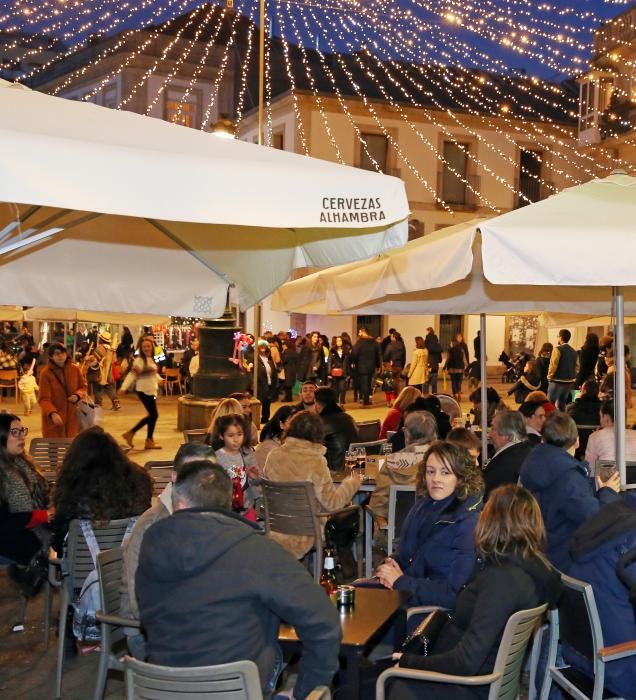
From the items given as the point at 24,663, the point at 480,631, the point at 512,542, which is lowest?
the point at 24,663

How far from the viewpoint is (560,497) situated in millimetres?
4578

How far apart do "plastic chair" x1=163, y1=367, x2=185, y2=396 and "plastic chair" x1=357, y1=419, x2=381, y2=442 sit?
13.3m

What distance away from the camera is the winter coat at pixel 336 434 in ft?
24.3

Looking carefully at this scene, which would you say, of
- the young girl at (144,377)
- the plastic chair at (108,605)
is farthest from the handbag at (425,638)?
Answer: the young girl at (144,377)

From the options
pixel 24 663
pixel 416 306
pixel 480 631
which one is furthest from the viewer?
pixel 416 306

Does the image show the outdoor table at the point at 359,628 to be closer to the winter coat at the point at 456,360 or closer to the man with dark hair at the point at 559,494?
the man with dark hair at the point at 559,494

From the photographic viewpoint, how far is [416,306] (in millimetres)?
8023

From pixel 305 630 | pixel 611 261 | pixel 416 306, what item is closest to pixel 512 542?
pixel 305 630

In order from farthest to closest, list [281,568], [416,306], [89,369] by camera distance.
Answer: [89,369] < [416,306] < [281,568]

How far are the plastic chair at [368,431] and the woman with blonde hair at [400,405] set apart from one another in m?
0.12

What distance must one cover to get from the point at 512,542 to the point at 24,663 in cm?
322

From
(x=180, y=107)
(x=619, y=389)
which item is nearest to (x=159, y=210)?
(x=619, y=389)

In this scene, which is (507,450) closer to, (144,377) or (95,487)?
(95,487)

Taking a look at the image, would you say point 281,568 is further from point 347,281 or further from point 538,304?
point 538,304
